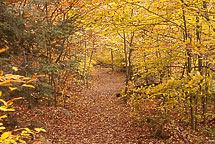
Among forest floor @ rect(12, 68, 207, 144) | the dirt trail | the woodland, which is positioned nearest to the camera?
the woodland

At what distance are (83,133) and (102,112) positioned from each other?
284 centimetres

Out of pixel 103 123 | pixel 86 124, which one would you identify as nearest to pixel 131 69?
pixel 103 123

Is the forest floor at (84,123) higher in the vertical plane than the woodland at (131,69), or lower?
lower

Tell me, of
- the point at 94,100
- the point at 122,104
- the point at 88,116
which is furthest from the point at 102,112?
the point at 94,100

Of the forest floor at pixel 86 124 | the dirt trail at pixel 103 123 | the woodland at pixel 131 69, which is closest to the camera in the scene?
the woodland at pixel 131 69

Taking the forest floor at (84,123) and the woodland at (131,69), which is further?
the forest floor at (84,123)

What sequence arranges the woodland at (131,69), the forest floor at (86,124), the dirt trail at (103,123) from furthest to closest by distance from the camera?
the dirt trail at (103,123), the forest floor at (86,124), the woodland at (131,69)

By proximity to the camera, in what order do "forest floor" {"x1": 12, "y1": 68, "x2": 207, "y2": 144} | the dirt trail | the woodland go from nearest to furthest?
the woodland < "forest floor" {"x1": 12, "y1": 68, "x2": 207, "y2": 144} < the dirt trail

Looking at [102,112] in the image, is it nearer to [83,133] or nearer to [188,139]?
[83,133]

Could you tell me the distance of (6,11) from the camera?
4.71 meters

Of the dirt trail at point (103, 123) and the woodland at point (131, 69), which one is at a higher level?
the woodland at point (131, 69)

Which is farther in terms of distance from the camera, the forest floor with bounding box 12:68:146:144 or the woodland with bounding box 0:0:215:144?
the forest floor with bounding box 12:68:146:144

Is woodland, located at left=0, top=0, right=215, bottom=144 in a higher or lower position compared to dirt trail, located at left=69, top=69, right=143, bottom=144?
higher

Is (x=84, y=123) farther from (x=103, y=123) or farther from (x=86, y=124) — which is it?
(x=103, y=123)
